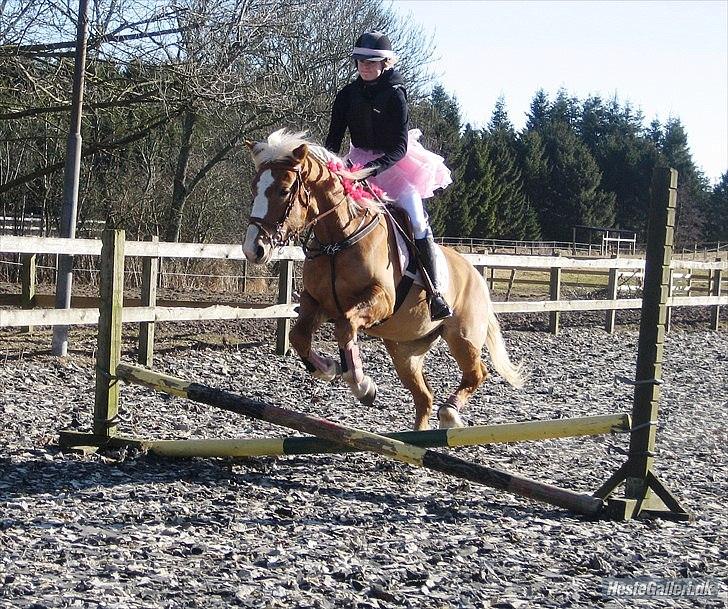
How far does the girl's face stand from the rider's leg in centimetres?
95

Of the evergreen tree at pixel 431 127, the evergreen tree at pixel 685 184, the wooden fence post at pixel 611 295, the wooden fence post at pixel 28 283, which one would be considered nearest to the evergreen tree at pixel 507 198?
the evergreen tree at pixel 685 184

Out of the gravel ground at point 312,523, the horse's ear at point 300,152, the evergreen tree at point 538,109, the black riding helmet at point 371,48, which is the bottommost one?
the gravel ground at point 312,523

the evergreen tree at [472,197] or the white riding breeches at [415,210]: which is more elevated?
the evergreen tree at [472,197]

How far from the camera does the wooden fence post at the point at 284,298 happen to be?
12.4 metres

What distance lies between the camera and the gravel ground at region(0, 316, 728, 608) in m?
3.91

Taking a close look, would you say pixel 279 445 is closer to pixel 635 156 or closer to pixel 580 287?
pixel 580 287

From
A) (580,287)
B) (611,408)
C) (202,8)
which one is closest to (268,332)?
(202,8)

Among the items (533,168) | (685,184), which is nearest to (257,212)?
(533,168)

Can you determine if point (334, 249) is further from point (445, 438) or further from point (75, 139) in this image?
point (75, 139)

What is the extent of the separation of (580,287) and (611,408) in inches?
863

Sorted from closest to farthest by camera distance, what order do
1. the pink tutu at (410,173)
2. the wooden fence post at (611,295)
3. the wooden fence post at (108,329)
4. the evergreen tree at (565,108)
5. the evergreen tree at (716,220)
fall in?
1. the wooden fence post at (108,329)
2. the pink tutu at (410,173)
3. the wooden fence post at (611,295)
4. the evergreen tree at (716,220)
5. the evergreen tree at (565,108)

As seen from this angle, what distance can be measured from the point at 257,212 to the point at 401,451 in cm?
172

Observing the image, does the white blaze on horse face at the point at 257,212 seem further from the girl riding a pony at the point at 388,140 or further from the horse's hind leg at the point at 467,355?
the horse's hind leg at the point at 467,355

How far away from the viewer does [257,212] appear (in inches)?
220
